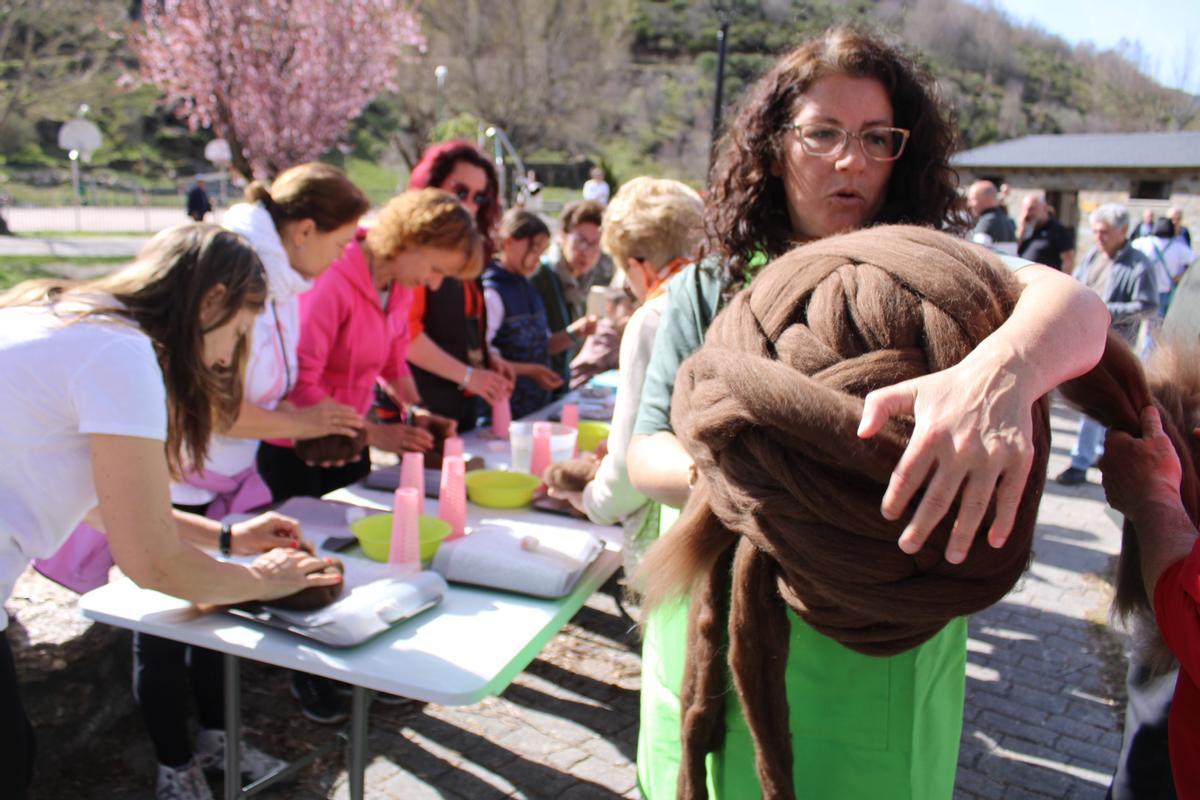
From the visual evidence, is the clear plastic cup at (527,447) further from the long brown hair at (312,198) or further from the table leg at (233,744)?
the table leg at (233,744)

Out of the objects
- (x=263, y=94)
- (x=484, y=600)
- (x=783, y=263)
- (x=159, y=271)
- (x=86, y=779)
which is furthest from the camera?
(x=263, y=94)

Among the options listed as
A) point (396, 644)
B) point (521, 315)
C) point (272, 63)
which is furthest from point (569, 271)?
point (272, 63)

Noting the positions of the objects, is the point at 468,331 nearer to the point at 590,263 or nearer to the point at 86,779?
the point at 590,263

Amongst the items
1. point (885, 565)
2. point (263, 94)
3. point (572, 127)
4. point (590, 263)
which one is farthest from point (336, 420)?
point (572, 127)

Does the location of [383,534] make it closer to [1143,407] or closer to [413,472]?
[413,472]

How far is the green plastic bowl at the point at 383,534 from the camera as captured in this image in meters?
2.27

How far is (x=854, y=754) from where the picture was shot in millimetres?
1180

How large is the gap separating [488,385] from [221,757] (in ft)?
5.61

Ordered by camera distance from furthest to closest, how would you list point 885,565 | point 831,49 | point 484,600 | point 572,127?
point 572,127 < point 484,600 < point 831,49 < point 885,565

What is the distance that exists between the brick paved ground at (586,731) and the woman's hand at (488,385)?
3.54 feet

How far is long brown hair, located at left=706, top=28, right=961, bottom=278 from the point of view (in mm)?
1366

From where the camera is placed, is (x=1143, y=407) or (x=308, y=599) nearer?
(x=1143, y=407)

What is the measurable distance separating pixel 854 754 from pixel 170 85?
22297mm

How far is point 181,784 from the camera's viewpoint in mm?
2404
